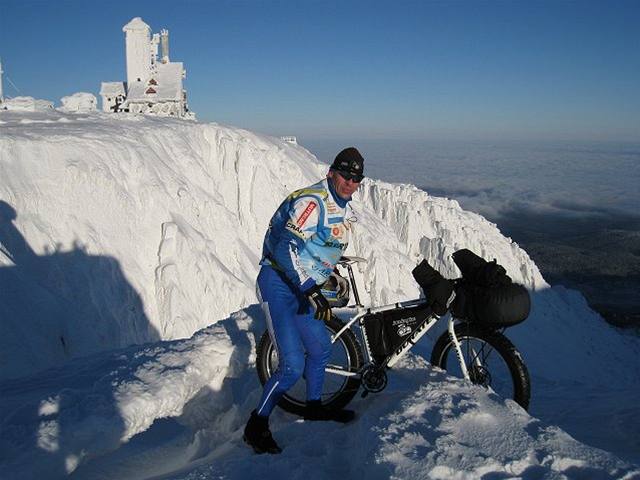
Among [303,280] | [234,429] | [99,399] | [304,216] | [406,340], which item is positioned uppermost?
[304,216]

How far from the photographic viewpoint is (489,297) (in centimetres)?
443

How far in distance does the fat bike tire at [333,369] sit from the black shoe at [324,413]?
246 millimetres

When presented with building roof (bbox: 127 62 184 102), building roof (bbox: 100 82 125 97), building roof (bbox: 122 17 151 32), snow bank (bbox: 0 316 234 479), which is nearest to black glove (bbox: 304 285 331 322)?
snow bank (bbox: 0 316 234 479)

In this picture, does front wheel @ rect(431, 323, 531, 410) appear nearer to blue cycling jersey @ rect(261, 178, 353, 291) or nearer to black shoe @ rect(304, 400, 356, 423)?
black shoe @ rect(304, 400, 356, 423)

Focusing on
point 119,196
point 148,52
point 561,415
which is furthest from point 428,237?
point 561,415

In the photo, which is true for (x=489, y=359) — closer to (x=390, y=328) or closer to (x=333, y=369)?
(x=390, y=328)

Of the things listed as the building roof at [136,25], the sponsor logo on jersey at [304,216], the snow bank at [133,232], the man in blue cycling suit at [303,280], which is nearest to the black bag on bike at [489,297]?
the man in blue cycling suit at [303,280]

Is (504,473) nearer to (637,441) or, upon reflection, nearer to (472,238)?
(637,441)

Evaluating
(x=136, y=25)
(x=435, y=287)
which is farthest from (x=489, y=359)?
(x=136, y=25)

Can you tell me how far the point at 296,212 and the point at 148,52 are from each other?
50.1 m

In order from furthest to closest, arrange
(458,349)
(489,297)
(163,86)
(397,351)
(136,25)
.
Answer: (136,25), (163,86), (397,351), (458,349), (489,297)

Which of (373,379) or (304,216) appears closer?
(304,216)

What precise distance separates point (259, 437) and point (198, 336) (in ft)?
6.73

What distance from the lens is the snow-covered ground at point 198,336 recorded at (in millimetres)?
3783
